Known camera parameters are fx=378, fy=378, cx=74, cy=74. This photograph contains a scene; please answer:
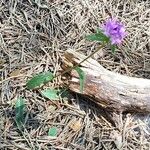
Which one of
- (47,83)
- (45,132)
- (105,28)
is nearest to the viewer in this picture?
(105,28)

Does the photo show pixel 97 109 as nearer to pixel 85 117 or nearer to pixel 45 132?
pixel 85 117

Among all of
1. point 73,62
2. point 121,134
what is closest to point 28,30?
point 73,62

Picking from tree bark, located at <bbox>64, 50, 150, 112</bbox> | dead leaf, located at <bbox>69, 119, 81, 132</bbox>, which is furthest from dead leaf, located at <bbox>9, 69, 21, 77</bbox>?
dead leaf, located at <bbox>69, 119, 81, 132</bbox>

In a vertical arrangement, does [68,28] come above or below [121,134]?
above

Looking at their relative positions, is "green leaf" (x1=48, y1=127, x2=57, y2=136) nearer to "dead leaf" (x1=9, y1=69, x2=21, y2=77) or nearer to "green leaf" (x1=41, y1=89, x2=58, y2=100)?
"green leaf" (x1=41, y1=89, x2=58, y2=100)

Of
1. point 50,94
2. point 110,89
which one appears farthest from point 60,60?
point 110,89

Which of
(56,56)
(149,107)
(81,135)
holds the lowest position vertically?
(81,135)

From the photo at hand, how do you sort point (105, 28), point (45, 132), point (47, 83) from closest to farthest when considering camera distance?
point (105, 28) → point (45, 132) → point (47, 83)

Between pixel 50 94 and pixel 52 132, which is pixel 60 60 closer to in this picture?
pixel 50 94
